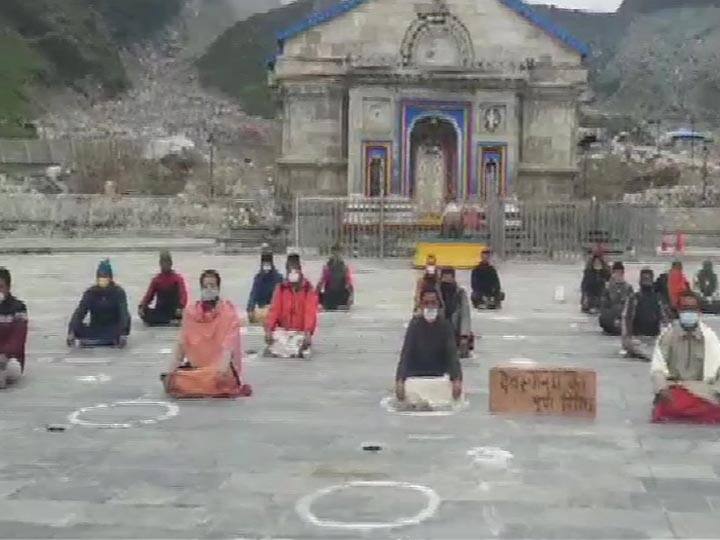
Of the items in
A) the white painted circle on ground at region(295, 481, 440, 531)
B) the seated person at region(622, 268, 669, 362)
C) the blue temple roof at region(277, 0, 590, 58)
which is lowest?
the white painted circle on ground at region(295, 481, 440, 531)

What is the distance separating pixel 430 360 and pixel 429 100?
2694 centimetres

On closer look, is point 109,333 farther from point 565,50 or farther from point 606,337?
point 565,50

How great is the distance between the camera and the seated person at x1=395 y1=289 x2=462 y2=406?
10641mm

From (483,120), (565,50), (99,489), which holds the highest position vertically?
(565,50)

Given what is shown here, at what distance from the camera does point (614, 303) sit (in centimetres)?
1647

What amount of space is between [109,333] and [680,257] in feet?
74.1

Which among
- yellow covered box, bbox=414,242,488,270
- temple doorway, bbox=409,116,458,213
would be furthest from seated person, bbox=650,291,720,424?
temple doorway, bbox=409,116,458,213

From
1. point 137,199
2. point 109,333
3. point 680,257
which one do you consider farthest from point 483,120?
point 109,333

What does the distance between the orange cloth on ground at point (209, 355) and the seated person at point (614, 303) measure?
6867 mm

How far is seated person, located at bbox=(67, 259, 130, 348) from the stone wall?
91.0 ft

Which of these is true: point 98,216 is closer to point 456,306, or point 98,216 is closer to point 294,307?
point 294,307

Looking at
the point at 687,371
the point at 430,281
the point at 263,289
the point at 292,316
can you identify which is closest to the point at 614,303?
the point at 430,281

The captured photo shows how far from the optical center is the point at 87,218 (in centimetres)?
4288

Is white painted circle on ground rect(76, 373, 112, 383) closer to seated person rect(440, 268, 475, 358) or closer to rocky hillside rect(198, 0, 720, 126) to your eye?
seated person rect(440, 268, 475, 358)
